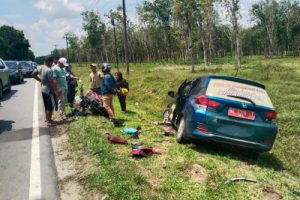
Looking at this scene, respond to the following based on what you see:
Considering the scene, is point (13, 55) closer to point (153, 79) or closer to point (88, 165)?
point (153, 79)

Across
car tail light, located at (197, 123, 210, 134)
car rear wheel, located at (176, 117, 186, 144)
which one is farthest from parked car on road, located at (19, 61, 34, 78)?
car tail light, located at (197, 123, 210, 134)

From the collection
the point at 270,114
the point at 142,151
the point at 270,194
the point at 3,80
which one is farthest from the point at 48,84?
the point at 3,80

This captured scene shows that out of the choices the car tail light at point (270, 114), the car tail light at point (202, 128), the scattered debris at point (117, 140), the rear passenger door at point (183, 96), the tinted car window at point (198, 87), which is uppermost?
the tinted car window at point (198, 87)

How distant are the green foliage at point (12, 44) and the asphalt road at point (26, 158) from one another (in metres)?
96.4

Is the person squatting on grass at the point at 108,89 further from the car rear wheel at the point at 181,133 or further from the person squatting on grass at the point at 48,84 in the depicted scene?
the car rear wheel at the point at 181,133

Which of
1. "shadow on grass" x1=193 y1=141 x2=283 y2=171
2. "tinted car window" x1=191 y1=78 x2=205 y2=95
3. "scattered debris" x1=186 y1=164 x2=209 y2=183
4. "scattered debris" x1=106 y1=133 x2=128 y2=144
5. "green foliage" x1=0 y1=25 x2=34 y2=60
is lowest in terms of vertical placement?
"shadow on grass" x1=193 y1=141 x2=283 y2=171

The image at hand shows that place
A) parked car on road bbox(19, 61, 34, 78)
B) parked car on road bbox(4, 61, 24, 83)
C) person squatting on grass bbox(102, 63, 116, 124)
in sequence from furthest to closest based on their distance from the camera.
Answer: parked car on road bbox(19, 61, 34, 78)
parked car on road bbox(4, 61, 24, 83)
person squatting on grass bbox(102, 63, 116, 124)

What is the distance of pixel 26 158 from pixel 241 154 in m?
4.42

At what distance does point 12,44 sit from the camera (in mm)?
107188

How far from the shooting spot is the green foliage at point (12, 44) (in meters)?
104

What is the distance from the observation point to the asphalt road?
243 inches

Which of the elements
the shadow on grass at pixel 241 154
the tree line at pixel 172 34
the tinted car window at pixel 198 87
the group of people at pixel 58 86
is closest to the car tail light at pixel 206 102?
the tinted car window at pixel 198 87

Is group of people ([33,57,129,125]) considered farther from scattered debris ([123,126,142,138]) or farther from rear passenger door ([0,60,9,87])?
rear passenger door ([0,60,9,87])

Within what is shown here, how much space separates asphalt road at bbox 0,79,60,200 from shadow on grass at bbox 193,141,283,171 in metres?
3.10
